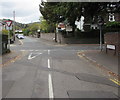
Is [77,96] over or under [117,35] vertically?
under

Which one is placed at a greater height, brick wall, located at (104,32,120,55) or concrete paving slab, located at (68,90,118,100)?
brick wall, located at (104,32,120,55)

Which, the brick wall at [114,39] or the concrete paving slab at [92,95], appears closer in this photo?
the concrete paving slab at [92,95]

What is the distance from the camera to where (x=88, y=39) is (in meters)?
36.9

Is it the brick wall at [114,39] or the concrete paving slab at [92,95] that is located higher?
the brick wall at [114,39]

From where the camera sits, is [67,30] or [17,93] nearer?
[17,93]

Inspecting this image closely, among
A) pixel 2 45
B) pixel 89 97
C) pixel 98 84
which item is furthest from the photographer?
pixel 2 45

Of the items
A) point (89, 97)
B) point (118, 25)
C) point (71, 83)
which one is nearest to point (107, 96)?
point (89, 97)

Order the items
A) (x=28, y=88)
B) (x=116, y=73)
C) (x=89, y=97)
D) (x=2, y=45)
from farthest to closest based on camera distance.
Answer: (x=2, y=45) → (x=116, y=73) → (x=28, y=88) → (x=89, y=97)

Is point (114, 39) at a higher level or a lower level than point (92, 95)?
higher

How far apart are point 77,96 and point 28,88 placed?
75.1 inches

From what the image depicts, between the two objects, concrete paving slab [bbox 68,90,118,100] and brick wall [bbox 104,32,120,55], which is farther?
brick wall [bbox 104,32,120,55]

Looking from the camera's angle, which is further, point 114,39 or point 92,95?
point 114,39

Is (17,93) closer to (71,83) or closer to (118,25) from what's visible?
(71,83)

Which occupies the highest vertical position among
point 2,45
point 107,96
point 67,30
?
point 67,30
